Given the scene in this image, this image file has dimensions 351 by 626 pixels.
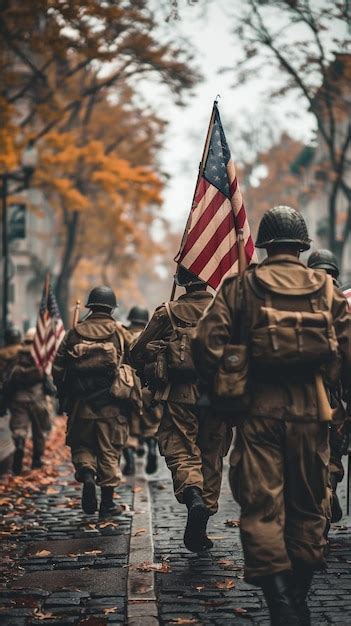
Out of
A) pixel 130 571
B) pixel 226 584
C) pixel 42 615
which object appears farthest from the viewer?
pixel 130 571

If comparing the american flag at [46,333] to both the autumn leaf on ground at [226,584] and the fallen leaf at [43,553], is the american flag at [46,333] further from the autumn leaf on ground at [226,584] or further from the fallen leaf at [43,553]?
the autumn leaf on ground at [226,584]

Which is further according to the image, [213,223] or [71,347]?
[71,347]

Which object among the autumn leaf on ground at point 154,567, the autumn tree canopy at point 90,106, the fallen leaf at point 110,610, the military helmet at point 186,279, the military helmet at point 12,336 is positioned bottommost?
the autumn leaf on ground at point 154,567

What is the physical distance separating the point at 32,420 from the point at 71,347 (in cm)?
386

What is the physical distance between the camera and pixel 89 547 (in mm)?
7730

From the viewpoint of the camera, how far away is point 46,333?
1320 centimetres

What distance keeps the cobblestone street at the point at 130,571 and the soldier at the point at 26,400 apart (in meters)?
2.72

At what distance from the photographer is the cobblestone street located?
5.66 m

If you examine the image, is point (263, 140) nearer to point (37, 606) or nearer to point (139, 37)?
point (139, 37)

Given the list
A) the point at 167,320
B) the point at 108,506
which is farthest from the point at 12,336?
the point at 167,320

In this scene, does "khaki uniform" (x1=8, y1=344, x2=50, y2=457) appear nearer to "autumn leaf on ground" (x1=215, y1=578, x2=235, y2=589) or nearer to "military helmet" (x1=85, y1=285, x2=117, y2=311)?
"military helmet" (x1=85, y1=285, x2=117, y2=311)

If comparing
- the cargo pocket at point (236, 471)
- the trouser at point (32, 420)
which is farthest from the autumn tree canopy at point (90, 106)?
the cargo pocket at point (236, 471)

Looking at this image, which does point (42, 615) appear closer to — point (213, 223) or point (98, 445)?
point (213, 223)

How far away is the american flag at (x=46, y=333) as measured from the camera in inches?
509
